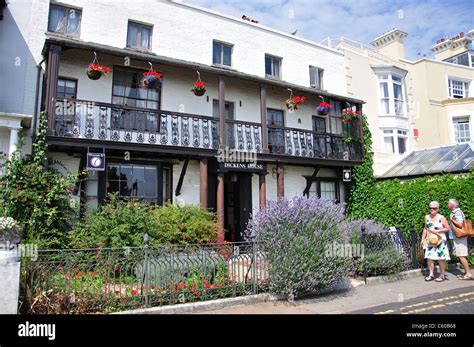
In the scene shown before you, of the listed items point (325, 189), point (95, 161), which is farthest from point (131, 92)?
point (325, 189)

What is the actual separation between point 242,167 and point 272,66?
20.4 ft

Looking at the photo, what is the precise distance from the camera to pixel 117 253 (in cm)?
632

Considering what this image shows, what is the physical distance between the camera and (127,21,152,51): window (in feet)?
41.5

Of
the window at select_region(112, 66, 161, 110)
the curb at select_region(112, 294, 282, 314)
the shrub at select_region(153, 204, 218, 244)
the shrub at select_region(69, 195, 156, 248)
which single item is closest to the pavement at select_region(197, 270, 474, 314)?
the curb at select_region(112, 294, 282, 314)

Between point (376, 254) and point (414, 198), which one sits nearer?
point (376, 254)

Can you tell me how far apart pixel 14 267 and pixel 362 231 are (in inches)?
285

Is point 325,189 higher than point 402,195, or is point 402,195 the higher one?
A: point 325,189

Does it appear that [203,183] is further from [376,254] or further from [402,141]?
[402,141]

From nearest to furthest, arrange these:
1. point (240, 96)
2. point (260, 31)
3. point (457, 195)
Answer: point (457, 195) < point (240, 96) < point (260, 31)

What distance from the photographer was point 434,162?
53.3ft

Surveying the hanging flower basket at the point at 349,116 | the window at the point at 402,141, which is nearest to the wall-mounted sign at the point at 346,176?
the hanging flower basket at the point at 349,116
